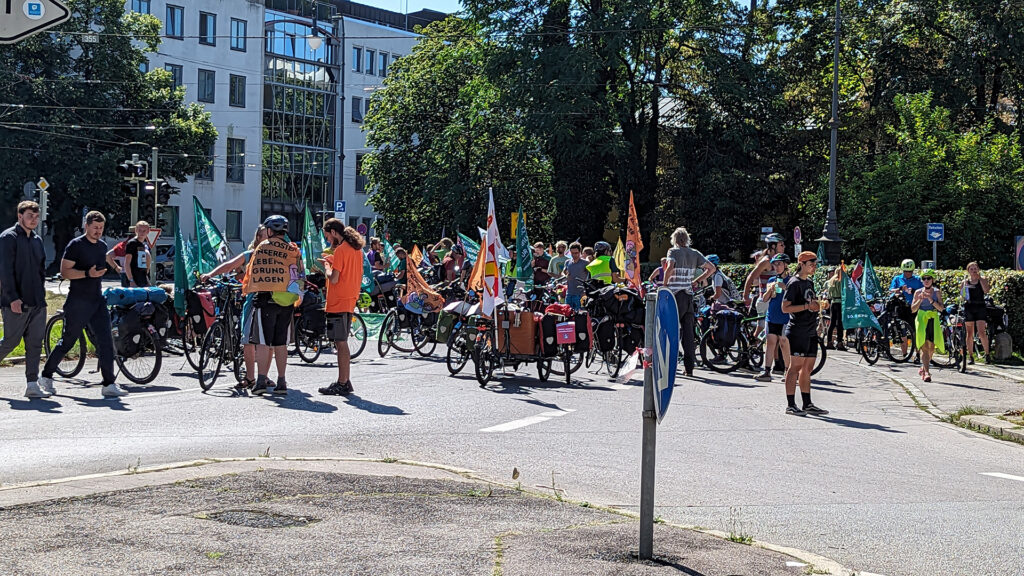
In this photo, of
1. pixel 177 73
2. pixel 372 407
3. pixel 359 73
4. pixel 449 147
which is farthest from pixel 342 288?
pixel 359 73

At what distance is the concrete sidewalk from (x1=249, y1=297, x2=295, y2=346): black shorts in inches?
185

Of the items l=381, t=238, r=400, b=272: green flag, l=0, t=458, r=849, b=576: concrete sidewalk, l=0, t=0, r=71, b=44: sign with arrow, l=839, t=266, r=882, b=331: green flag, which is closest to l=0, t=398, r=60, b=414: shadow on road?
l=0, t=458, r=849, b=576: concrete sidewalk

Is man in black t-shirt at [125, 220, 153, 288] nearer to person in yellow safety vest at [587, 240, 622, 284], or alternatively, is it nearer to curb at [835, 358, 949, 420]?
person in yellow safety vest at [587, 240, 622, 284]

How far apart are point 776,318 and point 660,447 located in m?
4.96

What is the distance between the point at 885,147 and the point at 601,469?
38.3 meters

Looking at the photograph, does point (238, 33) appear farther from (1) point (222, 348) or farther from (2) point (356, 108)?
→ (1) point (222, 348)

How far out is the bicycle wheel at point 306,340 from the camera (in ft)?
53.2

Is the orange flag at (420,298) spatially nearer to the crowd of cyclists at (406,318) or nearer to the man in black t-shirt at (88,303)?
the crowd of cyclists at (406,318)

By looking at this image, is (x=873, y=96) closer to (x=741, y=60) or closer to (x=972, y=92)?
(x=972, y=92)

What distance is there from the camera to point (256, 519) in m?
5.83

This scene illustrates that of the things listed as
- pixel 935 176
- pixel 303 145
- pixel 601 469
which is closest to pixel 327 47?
pixel 303 145

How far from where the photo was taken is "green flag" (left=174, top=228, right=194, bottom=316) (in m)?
15.3

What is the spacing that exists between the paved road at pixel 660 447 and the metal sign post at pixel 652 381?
4.28 ft

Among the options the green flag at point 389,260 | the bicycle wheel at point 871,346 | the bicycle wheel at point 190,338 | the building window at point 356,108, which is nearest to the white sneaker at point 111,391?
the bicycle wheel at point 190,338
